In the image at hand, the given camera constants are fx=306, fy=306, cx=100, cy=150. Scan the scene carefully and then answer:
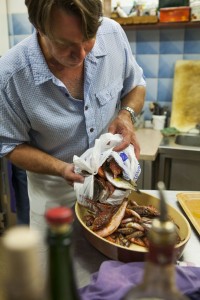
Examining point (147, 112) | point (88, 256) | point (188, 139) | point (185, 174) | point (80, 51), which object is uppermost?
point (80, 51)

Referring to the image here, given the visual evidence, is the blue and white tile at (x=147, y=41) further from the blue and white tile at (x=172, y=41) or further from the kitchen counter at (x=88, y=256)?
the kitchen counter at (x=88, y=256)

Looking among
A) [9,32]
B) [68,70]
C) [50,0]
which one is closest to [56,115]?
[68,70]

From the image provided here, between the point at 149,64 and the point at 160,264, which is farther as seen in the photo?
the point at 149,64

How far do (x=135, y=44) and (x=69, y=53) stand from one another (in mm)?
1546

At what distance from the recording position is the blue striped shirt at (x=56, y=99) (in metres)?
1.00

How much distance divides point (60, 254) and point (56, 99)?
2.59ft

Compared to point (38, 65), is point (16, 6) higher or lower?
higher

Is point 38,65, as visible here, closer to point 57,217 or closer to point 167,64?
point 57,217

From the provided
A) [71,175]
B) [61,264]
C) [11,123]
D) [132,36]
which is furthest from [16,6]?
[61,264]

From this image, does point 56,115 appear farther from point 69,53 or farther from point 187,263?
point 187,263

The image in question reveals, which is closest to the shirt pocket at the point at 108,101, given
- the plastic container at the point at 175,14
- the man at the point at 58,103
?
the man at the point at 58,103

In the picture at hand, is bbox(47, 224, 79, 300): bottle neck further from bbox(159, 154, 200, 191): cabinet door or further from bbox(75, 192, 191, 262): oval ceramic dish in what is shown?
bbox(159, 154, 200, 191): cabinet door

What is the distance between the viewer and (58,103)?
1.07 meters

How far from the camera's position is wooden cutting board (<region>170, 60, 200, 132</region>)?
213 centimetres
